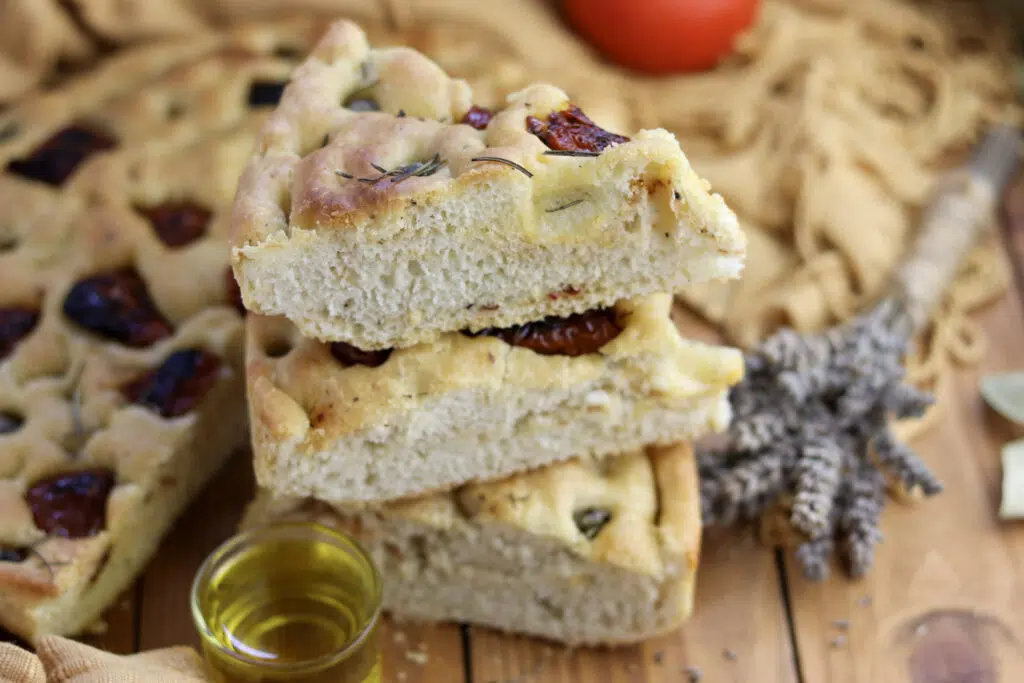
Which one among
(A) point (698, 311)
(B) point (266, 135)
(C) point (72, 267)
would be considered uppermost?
(B) point (266, 135)

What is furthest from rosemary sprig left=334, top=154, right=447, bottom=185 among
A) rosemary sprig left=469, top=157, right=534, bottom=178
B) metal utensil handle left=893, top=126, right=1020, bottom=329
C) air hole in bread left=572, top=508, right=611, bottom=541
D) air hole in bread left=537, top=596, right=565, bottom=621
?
metal utensil handle left=893, top=126, right=1020, bottom=329

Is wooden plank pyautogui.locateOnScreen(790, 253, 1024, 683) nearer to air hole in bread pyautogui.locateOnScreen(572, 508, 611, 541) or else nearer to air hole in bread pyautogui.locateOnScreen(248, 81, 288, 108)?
air hole in bread pyautogui.locateOnScreen(572, 508, 611, 541)

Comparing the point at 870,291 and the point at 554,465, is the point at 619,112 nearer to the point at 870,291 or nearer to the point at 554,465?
the point at 870,291

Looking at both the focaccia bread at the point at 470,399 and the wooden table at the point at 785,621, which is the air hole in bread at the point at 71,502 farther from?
the focaccia bread at the point at 470,399

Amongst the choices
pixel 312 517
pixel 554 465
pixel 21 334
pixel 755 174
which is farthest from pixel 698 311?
pixel 21 334

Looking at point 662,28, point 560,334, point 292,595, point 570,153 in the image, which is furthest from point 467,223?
point 662,28
